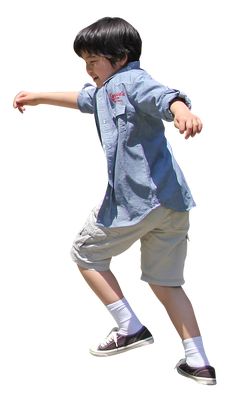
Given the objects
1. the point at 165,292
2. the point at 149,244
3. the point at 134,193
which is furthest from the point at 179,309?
the point at 134,193

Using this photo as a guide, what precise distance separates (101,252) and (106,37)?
0.97 metres

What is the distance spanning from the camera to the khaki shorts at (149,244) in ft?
11.9

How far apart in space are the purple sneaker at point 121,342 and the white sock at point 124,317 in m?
0.02

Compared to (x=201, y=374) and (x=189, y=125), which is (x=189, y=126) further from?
(x=201, y=374)

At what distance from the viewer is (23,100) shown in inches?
159

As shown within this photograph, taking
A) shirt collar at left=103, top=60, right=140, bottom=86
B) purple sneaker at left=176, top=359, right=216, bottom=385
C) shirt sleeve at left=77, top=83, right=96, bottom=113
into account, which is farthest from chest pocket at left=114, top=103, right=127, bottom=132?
purple sneaker at left=176, top=359, right=216, bottom=385

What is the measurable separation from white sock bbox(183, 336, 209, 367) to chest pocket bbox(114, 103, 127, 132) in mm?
999

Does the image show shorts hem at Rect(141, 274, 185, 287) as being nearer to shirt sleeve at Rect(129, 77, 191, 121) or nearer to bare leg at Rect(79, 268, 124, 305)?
bare leg at Rect(79, 268, 124, 305)

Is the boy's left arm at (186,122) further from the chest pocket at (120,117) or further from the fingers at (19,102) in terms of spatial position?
the fingers at (19,102)

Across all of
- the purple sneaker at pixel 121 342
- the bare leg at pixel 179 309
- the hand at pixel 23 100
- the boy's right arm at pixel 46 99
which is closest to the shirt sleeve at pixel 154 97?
the boy's right arm at pixel 46 99

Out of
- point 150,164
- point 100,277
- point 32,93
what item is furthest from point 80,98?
point 100,277

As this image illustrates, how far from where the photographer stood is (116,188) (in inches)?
141

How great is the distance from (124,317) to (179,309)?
0.98 ft

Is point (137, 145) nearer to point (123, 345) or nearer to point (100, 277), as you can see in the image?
point (100, 277)
